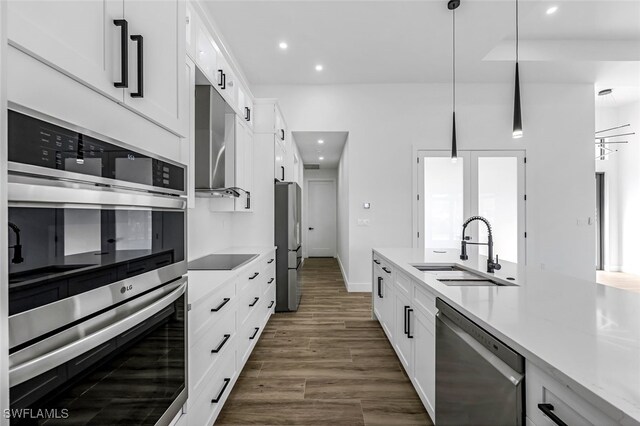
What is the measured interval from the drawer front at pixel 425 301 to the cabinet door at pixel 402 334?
0.20 metres

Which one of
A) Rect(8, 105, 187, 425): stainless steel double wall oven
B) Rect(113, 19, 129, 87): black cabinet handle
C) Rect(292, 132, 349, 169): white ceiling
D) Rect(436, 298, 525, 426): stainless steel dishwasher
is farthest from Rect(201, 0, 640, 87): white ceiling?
Rect(436, 298, 525, 426): stainless steel dishwasher

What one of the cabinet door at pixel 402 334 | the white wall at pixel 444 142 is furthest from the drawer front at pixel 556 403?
the white wall at pixel 444 142

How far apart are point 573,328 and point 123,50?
1659 millimetres

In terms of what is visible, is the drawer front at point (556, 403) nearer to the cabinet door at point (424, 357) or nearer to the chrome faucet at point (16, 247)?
the cabinet door at point (424, 357)

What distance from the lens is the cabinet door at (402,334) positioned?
209 cm

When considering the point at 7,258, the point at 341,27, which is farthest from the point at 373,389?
the point at 341,27

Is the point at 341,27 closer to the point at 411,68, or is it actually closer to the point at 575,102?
the point at 411,68

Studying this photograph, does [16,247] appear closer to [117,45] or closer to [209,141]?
[117,45]

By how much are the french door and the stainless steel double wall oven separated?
15.2 feet

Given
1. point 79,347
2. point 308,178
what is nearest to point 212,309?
point 79,347

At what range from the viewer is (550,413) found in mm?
792

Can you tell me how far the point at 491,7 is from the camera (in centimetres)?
317

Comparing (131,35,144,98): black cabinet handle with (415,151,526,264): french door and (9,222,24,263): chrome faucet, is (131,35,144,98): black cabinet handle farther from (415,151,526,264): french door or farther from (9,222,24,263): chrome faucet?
(415,151,526,264): french door

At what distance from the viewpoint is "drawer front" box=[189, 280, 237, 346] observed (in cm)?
138
